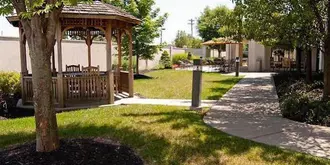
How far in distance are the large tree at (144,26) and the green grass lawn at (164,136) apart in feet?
42.1

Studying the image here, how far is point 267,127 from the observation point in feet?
23.8

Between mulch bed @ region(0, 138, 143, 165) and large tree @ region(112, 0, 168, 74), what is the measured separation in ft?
52.6

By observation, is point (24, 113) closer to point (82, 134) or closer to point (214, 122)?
point (82, 134)

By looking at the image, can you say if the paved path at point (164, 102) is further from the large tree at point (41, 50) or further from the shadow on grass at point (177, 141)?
the large tree at point (41, 50)

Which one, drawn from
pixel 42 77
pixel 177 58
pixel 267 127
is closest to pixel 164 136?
pixel 267 127

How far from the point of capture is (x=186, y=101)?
37.1ft

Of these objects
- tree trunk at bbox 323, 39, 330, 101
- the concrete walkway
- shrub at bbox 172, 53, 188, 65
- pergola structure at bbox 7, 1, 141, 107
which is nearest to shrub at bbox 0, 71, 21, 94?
pergola structure at bbox 7, 1, 141, 107

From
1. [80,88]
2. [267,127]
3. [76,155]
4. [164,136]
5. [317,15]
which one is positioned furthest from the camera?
[80,88]

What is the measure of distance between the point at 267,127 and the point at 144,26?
1532cm

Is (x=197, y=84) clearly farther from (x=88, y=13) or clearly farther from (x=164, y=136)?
(x=88, y=13)

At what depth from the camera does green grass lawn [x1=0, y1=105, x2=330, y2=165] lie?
525 centimetres

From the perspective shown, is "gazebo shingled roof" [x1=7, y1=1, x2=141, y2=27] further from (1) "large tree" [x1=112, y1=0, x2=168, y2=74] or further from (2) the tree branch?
(1) "large tree" [x1=112, y1=0, x2=168, y2=74]

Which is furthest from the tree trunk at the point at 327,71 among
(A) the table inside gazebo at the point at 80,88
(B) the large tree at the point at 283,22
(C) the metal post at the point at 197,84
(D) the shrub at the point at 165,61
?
(D) the shrub at the point at 165,61

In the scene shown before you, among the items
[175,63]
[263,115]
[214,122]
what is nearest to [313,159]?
[214,122]
